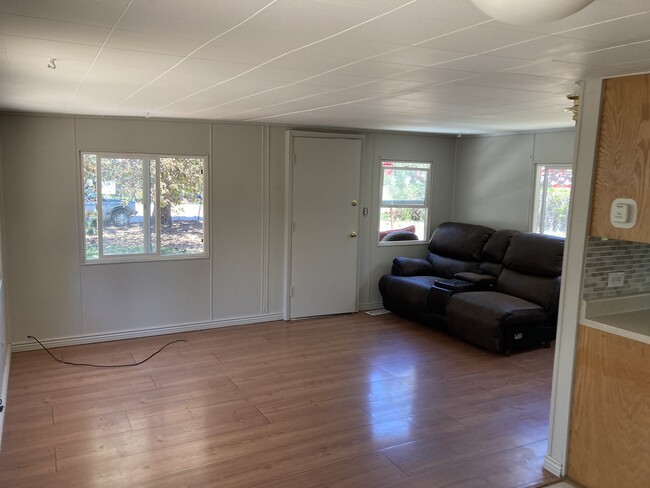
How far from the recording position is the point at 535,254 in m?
5.21

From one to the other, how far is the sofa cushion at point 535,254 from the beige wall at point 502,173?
1.76 feet

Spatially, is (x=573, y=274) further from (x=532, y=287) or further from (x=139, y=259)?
(x=139, y=259)

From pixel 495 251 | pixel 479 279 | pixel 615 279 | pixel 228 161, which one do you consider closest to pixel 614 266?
pixel 615 279

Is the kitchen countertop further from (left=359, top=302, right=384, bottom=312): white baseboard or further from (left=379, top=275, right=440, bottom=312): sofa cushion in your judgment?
(left=359, top=302, right=384, bottom=312): white baseboard

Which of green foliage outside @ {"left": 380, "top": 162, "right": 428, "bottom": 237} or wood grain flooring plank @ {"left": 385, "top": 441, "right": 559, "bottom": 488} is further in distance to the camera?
green foliage outside @ {"left": 380, "top": 162, "right": 428, "bottom": 237}

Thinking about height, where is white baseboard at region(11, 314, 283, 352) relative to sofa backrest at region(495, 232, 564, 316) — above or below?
below

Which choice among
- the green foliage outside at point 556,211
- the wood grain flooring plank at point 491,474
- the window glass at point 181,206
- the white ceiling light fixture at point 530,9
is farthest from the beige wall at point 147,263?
the white ceiling light fixture at point 530,9

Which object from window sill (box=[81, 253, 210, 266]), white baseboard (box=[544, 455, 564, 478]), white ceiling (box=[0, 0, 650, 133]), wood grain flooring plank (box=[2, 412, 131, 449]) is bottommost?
wood grain flooring plank (box=[2, 412, 131, 449])

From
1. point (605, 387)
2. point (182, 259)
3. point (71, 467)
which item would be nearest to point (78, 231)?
point (182, 259)

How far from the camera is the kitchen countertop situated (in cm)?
264

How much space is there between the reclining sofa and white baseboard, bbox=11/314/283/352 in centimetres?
155

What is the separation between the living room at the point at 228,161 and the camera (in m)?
2.58

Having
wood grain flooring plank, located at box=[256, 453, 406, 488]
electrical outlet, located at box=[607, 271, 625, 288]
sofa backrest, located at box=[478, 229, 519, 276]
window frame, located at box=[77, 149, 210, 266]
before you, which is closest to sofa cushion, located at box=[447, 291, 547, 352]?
sofa backrest, located at box=[478, 229, 519, 276]

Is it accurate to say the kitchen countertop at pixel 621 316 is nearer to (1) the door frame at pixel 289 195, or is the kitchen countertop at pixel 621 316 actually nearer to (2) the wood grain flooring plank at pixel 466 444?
(2) the wood grain flooring plank at pixel 466 444
